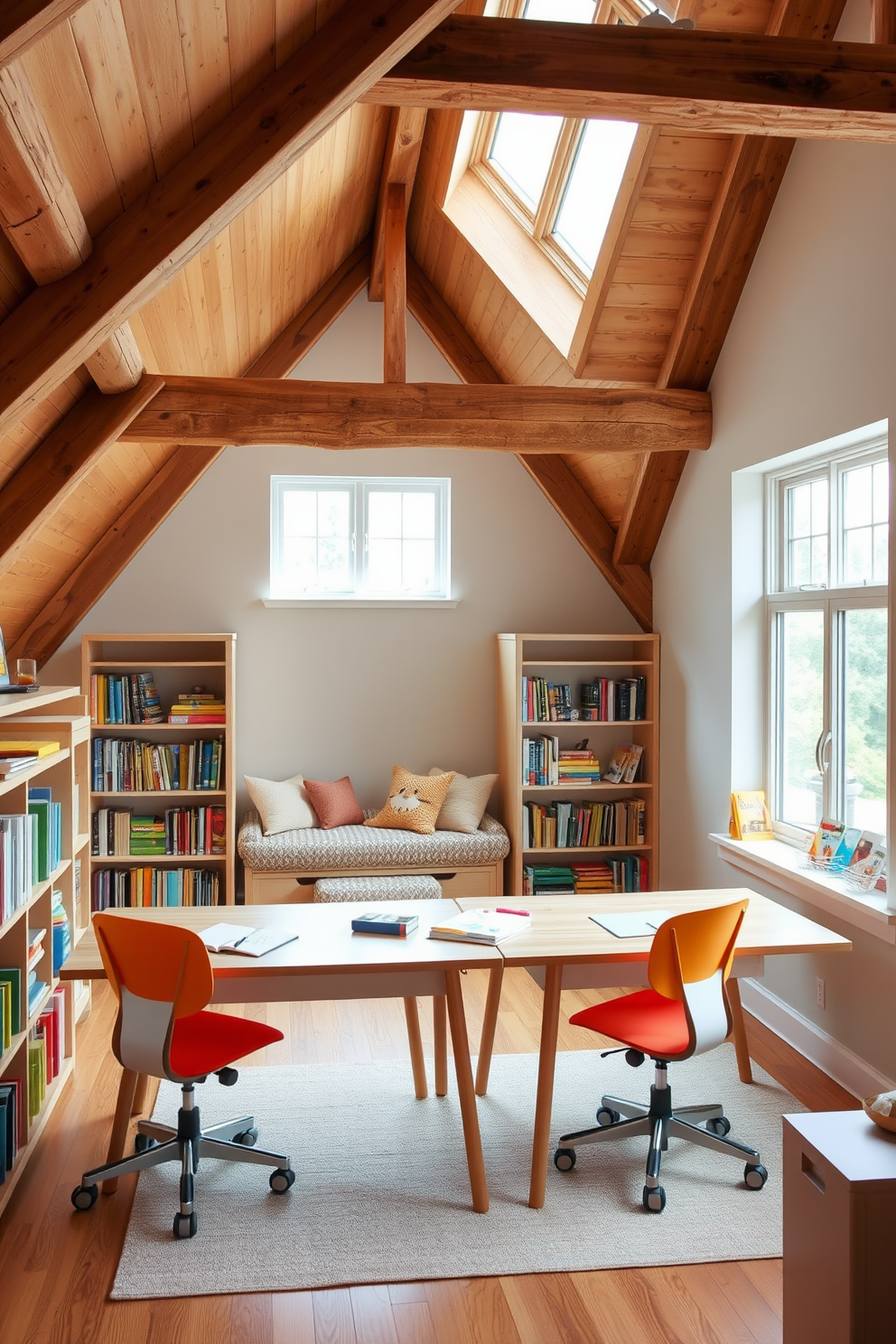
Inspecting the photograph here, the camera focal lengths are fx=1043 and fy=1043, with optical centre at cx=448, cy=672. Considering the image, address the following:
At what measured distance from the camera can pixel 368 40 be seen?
101 inches

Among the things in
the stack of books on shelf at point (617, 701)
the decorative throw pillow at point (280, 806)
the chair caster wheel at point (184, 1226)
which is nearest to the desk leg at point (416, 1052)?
the chair caster wheel at point (184, 1226)

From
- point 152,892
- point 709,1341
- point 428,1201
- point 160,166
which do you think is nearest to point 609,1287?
point 709,1341

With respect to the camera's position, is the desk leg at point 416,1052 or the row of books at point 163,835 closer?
the desk leg at point 416,1052

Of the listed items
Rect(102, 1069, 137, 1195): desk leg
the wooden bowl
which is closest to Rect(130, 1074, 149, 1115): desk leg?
Rect(102, 1069, 137, 1195): desk leg

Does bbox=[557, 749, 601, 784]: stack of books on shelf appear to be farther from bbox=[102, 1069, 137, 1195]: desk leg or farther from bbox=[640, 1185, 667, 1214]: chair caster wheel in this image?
bbox=[102, 1069, 137, 1195]: desk leg

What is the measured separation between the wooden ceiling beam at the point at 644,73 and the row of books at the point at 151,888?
408cm

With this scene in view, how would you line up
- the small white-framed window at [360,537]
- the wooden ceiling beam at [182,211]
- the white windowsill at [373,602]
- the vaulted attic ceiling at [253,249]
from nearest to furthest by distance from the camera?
1. the vaulted attic ceiling at [253,249]
2. the wooden ceiling beam at [182,211]
3. the white windowsill at [373,602]
4. the small white-framed window at [360,537]

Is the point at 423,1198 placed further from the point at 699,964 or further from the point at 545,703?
the point at 545,703

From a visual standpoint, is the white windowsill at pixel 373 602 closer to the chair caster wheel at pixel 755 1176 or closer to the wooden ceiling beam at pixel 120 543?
the wooden ceiling beam at pixel 120 543

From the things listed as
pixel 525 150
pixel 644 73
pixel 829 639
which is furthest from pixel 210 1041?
pixel 525 150

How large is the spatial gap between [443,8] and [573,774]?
4.23 meters

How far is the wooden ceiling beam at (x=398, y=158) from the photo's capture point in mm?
4547

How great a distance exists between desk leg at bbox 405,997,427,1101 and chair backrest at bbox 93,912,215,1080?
1.09 meters

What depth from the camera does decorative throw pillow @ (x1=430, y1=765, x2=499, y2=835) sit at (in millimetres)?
5883
